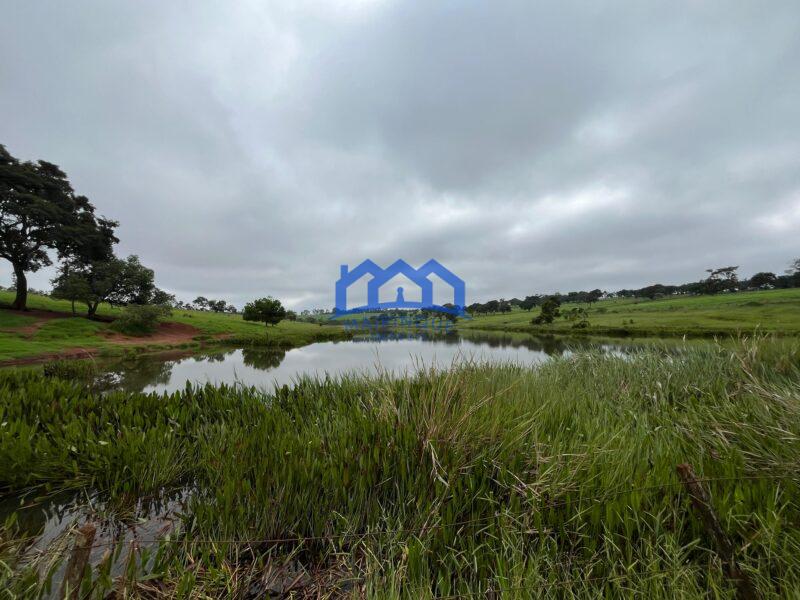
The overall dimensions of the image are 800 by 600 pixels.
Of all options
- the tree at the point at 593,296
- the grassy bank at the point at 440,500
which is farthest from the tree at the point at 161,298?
the tree at the point at 593,296

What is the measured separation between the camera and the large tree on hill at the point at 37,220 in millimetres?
29578

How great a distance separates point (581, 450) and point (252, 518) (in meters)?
3.45

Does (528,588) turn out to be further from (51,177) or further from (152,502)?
(51,177)

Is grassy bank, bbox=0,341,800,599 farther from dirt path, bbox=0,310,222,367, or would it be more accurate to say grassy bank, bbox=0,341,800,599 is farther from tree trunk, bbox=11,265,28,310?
tree trunk, bbox=11,265,28,310

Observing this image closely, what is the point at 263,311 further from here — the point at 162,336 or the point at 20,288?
the point at 20,288

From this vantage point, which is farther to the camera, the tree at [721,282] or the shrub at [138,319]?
the tree at [721,282]

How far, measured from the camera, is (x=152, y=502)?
3.62m

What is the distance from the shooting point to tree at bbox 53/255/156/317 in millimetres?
31141

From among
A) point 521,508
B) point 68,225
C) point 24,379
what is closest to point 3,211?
point 68,225

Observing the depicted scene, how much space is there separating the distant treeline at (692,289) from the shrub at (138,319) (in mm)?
90545

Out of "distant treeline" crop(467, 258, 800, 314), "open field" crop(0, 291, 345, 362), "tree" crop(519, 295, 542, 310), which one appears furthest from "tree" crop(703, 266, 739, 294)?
"open field" crop(0, 291, 345, 362)

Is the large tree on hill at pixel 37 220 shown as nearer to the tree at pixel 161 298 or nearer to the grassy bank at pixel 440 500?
the tree at pixel 161 298

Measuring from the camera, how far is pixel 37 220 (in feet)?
100

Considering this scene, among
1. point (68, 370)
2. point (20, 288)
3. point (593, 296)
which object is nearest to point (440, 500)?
point (68, 370)
